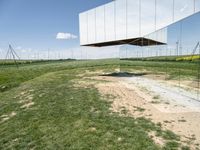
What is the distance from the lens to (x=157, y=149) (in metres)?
3.96

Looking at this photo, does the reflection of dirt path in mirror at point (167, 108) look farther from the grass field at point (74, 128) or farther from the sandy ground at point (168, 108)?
the grass field at point (74, 128)

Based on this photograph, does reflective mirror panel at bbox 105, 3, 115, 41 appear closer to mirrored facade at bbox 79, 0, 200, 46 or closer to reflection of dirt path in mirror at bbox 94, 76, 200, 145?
mirrored facade at bbox 79, 0, 200, 46

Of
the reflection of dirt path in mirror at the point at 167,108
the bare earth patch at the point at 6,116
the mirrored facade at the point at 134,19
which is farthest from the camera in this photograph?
the mirrored facade at the point at 134,19

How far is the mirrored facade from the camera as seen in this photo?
1223 cm

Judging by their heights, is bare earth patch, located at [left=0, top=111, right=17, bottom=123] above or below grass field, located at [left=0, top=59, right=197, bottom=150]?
below

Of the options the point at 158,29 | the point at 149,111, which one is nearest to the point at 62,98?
the point at 149,111

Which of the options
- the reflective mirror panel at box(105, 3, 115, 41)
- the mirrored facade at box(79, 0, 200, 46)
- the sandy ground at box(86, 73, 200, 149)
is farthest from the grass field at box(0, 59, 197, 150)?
the reflective mirror panel at box(105, 3, 115, 41)

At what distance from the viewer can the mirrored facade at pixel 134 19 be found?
12.2m

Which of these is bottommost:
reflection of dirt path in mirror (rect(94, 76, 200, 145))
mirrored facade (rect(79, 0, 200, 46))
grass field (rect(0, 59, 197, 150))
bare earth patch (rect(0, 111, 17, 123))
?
bare earth patch (rect(0, 111, 17, 123))

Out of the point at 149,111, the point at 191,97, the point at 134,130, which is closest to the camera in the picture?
the point at 134,130

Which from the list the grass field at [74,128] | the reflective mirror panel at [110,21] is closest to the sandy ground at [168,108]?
the grass field at [74,128]

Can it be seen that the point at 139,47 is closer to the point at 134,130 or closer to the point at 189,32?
the point at 189,32

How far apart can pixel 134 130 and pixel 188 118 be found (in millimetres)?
1578

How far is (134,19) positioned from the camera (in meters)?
13.0
